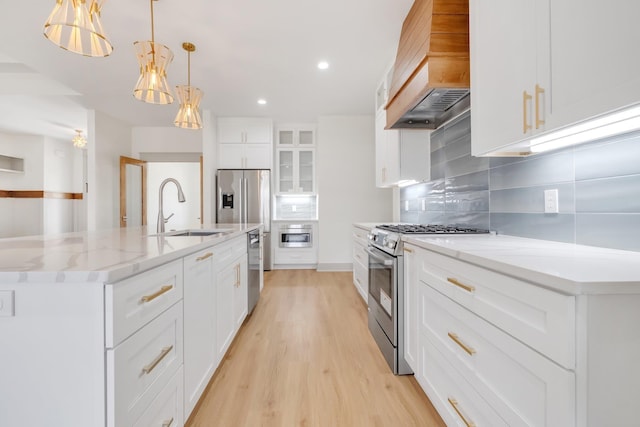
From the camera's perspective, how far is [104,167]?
4.99m

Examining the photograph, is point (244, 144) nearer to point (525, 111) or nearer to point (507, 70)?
point (507, 70)

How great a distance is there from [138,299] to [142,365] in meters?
0.22

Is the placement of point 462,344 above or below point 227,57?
below

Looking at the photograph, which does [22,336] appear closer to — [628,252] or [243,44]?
[628,252]

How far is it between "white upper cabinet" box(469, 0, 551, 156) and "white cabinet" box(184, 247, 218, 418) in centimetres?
155

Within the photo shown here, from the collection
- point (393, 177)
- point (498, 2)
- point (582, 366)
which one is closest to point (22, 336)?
point (582, 366)

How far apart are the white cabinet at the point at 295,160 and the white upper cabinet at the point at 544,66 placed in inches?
154

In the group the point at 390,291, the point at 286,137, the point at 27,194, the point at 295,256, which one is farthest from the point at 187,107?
the point at 27,194

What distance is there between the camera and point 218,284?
1806 millimetres

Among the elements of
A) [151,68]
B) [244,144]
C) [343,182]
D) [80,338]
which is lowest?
[80,338]

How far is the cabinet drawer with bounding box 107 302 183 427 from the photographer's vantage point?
2.61ft

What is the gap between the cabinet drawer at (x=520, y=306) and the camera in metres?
0.68

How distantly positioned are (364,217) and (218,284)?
3.52 metres

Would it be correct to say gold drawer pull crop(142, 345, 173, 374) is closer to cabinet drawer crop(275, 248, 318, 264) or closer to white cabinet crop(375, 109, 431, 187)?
white cabinet crop(375, 109, 431, 187)
